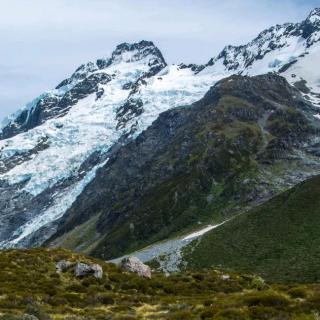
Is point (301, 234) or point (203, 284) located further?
point (301, 234)

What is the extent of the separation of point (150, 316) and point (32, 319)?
8.57 m

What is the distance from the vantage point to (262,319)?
30.8m

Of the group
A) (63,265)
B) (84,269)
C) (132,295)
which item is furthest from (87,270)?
(132,295)

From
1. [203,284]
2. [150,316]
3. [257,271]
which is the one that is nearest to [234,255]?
[257,271]

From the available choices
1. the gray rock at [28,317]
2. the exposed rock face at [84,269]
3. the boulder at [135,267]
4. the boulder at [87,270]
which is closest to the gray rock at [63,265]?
the exposed rock face at [84,269]

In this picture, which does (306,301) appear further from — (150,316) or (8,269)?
(8,269)

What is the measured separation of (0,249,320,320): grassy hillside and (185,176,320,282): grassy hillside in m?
91.7

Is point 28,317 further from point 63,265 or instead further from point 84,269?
point 63,265

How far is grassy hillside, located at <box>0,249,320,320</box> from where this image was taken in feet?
108

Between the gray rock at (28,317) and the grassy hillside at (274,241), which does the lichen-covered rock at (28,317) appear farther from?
the grassy hillside at (274,241)

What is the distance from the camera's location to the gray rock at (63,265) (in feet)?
174

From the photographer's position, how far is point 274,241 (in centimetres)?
17025

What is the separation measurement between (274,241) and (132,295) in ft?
422

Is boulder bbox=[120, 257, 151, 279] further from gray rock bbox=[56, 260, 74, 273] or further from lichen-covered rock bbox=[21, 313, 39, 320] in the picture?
lichen-covered rock bbox=[21, 313, 39, 320]
